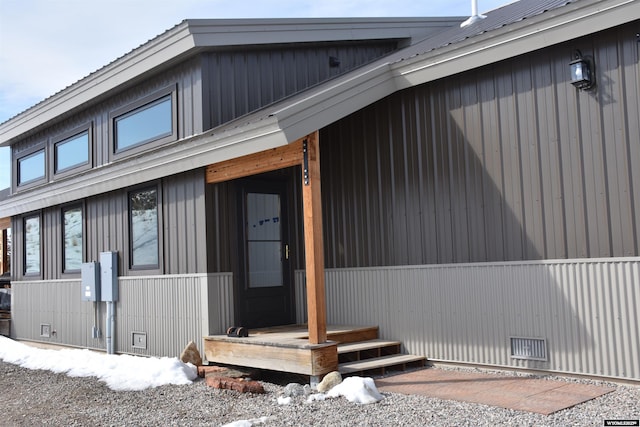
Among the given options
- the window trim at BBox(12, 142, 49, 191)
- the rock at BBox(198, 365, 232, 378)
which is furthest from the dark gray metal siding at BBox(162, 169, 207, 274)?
the window trim at BBox(12, 142, 49, 191)

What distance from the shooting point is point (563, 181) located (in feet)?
21.2

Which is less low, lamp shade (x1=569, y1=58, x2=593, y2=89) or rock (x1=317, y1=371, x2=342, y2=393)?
lamp shade (x1=569, y1=58, x2=593, y2=89)

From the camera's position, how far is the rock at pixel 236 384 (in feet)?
22.2

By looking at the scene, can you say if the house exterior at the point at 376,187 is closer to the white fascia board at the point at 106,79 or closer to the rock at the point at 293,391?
the white fascia board at the point at 106,79

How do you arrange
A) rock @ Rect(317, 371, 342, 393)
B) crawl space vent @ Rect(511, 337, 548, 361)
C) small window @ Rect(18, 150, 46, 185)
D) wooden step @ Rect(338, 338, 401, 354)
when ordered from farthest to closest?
small window @ Rect(18, 150, 46, 185) → wooden step @ Rect(338, 338, 401, 354) → crawl space vent @ Rect(511, 337, 548, 361) → rock @ Rect(317, 371, 342, 393)

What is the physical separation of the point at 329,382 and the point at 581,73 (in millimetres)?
3898

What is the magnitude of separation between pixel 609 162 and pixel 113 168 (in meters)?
7.04

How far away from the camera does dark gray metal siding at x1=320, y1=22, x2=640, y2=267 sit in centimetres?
613

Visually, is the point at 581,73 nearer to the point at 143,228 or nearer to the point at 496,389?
the point at 496,389

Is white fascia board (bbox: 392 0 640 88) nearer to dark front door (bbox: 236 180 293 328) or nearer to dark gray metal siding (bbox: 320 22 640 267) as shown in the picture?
dark gray metal siding (bbox: 320 22 640 267)

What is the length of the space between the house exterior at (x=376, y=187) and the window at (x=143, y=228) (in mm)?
35

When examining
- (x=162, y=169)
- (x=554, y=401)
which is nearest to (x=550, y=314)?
(x=554, y=401)

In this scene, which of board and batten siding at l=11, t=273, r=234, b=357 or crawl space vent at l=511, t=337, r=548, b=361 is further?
board and batten siding at l=11, t=273, r=234, b=357

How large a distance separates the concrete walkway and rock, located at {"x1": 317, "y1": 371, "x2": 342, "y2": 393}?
43 cm
